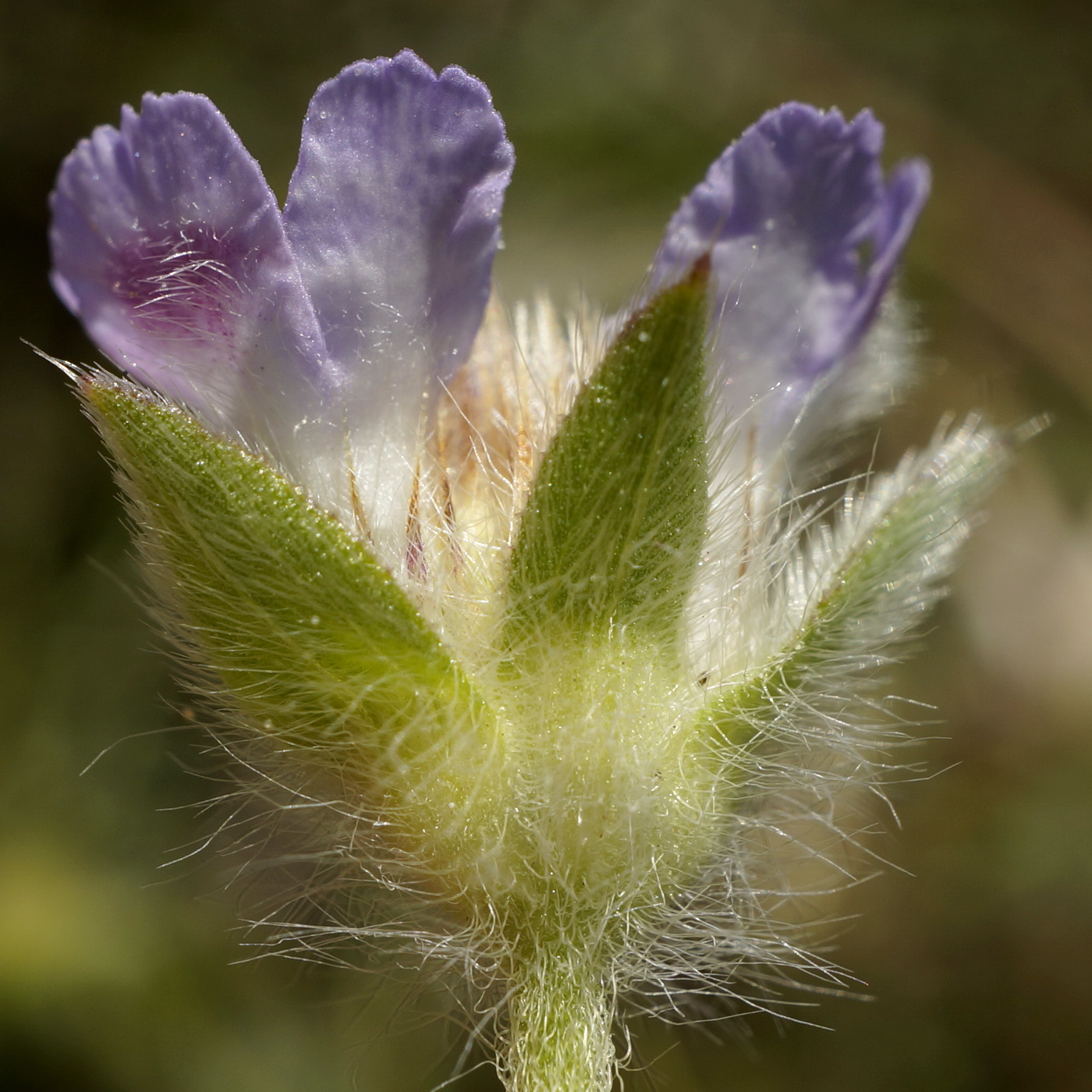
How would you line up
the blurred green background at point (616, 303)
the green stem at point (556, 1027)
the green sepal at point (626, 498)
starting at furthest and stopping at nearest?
the blurred green background at point (616, 303)
the green stem at point (556, 1027)
the green sepal at point (626, 498)

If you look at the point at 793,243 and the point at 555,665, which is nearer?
the point at 555,665

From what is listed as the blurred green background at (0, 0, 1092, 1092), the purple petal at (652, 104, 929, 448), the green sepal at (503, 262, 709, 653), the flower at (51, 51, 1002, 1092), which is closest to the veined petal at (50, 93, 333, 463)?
the flower at (51, 51, 1002, 1092)

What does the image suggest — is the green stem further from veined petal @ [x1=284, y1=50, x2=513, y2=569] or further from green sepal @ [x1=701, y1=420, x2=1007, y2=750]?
veined petal @ [x1=284, y1=50, x2=513, y2=569]

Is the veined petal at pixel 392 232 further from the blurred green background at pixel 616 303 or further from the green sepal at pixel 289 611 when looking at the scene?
the blurred green background at pixel 616 303

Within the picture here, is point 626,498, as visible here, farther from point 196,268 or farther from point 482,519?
point 196,268

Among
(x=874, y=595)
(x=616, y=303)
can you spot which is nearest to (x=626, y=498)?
(x=874, y=595)

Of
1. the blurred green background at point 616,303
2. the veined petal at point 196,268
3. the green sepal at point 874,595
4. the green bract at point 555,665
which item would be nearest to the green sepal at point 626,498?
the green bract at point 555,665

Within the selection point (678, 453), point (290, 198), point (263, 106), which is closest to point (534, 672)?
point (678, 453)
